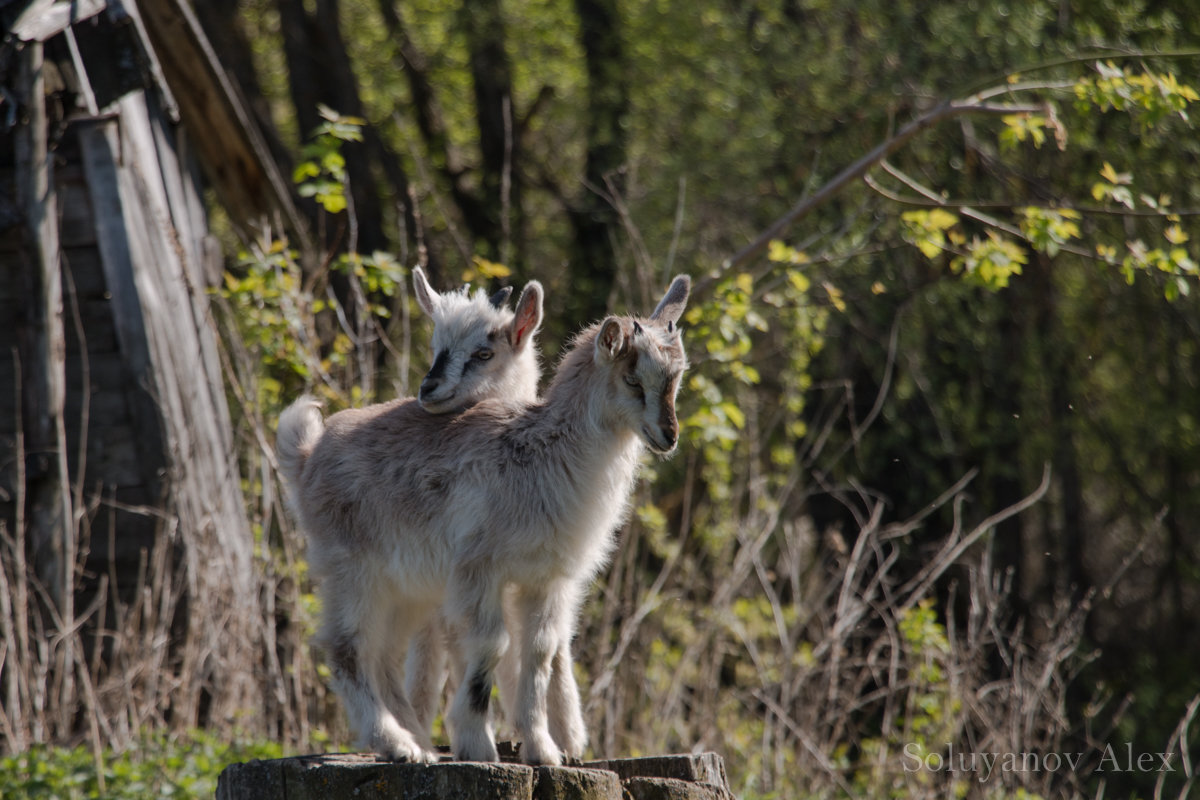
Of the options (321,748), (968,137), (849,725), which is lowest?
(849,725)

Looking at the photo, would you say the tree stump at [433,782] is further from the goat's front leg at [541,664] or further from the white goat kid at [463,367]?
the white goat kid at [463,367]

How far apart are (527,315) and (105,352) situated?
4.23 metres

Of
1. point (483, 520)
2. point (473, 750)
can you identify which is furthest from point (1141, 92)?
point (473, 750)

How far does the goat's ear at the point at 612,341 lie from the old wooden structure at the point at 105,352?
137 inches

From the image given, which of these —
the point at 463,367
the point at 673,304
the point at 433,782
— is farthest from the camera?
the point at 463,367

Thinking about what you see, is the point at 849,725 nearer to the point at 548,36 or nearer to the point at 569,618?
the point at 569,618

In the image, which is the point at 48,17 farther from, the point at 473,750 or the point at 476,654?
the point at 473,750

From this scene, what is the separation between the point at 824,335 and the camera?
38.5 feet

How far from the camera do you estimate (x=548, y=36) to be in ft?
49.4

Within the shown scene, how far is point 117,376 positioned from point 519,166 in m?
7.51

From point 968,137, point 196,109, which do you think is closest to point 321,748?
point 196,109

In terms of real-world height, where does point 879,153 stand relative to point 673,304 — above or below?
above

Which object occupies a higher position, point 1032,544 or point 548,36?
point 548,36

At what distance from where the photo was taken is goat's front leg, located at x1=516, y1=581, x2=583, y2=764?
14.4ft
